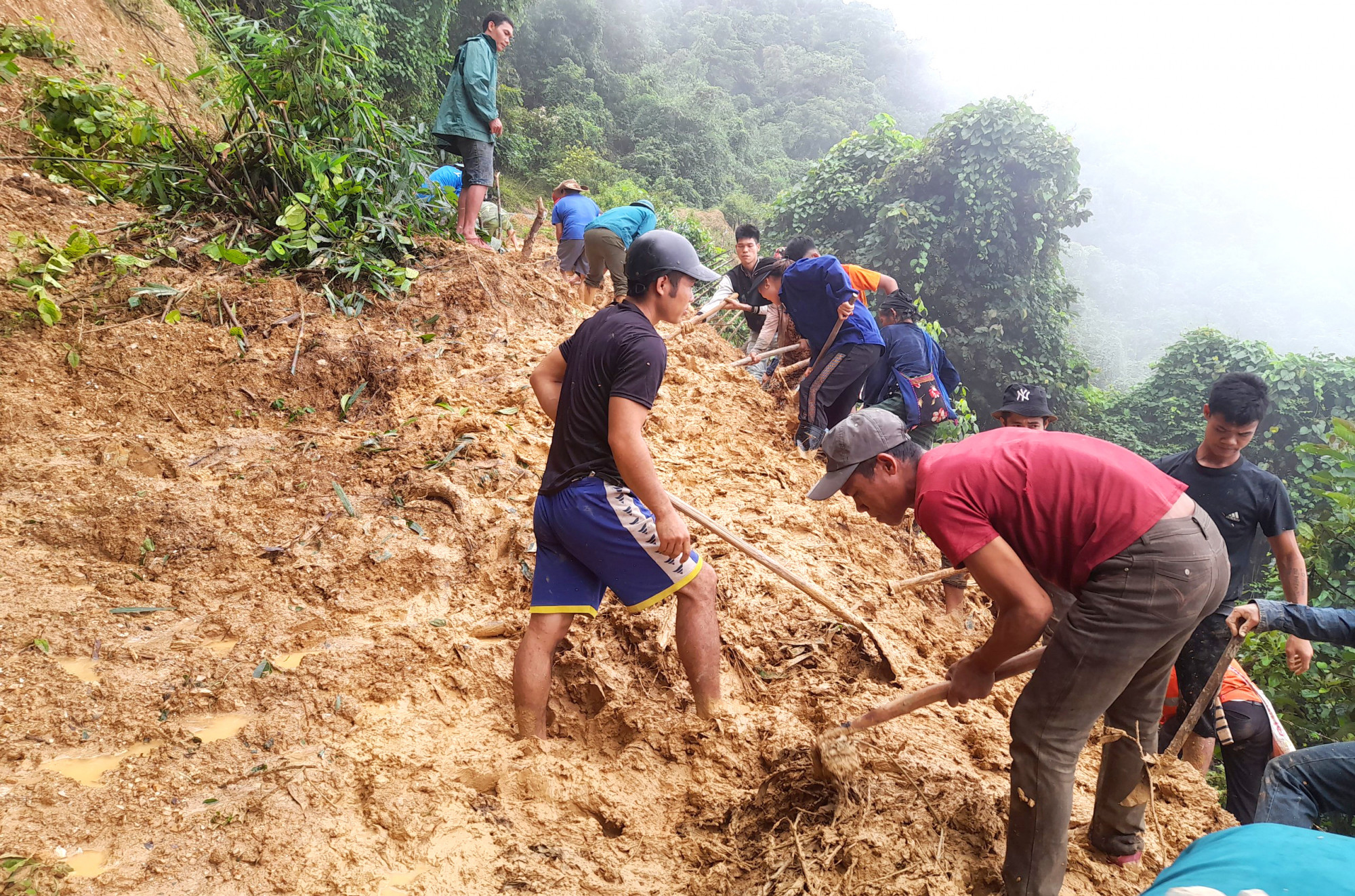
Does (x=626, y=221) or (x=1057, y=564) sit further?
(x=626, y=221)

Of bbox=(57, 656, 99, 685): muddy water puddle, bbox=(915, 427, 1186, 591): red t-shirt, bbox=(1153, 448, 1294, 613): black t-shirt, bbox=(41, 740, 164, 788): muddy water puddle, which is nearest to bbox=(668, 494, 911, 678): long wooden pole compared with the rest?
bbox=(915, 427, 1186, 591): red t-shirt

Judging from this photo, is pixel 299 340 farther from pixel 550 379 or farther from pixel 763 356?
pixel 763 356

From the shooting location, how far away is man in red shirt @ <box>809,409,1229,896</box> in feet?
5.94

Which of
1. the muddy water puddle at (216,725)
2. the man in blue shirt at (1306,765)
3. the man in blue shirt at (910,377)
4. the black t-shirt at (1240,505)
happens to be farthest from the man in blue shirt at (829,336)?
the muddy water puddle at (216,725)

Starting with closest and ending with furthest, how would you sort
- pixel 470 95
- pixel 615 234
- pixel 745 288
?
pixel 470 95, pixel 615 234, pixel 745 288

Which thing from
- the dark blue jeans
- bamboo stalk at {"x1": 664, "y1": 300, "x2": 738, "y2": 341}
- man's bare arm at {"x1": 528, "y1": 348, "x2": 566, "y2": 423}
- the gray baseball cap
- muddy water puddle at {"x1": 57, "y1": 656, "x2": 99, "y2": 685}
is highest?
the gray baseball cap

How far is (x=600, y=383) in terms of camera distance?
92.4 inches

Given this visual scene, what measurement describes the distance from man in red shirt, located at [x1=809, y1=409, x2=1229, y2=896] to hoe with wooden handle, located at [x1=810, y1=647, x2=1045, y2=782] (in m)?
0.23

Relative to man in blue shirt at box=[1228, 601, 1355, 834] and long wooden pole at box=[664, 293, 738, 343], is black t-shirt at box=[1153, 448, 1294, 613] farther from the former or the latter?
long wooden pole at box=[664, 293, 738, 343]

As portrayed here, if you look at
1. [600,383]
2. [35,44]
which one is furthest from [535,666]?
[35,44]

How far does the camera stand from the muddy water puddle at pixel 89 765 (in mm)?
2023

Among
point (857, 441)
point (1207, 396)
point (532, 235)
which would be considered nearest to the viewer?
point (857, 441)

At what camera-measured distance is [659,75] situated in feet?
88.7

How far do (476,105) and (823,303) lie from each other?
331 cm
